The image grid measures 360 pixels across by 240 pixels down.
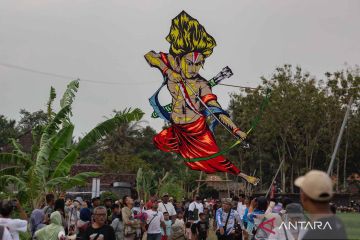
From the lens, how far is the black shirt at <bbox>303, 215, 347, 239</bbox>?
434 cm

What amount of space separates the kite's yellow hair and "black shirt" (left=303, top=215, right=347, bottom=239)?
20948 mm

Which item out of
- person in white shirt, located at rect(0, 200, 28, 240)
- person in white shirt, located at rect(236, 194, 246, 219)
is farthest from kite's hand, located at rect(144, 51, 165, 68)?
person in white shirt, located at rect(0, 200, 28, 240)

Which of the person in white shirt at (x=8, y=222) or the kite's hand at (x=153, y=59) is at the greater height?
the kite's hand at (x=153, y=59)

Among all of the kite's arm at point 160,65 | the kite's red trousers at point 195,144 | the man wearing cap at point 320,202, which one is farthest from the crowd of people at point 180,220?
the kite's arm at point 160,65

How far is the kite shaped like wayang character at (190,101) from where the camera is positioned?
24.9 m

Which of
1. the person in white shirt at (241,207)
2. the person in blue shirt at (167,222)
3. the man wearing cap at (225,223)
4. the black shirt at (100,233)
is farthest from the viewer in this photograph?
the person in blue shirt at (167,222)

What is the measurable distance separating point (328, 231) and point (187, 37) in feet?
70.0

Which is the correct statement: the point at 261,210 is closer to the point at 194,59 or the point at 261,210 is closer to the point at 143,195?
the point at 194,59

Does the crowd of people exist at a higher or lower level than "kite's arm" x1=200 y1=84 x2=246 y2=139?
lower

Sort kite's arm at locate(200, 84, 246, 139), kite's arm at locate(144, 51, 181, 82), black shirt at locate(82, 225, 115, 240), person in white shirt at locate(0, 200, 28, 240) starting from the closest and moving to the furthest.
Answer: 1. person in white shirt at locate(0, 200, 28, 240)
2. black shirt at locate(82, 225, 115, 240)
3. kite's arm at locate(200, 84, 246, 139)
4. kite's arm at locate(144, 51, 181, 82)

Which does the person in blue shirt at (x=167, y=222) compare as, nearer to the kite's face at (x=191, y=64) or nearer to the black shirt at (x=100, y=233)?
the kite's face at (x=191, y=64)

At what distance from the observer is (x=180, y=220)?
1952cm

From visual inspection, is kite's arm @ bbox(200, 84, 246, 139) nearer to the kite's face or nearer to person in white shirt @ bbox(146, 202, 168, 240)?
the kite's face

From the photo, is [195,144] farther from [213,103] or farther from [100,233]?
Result: [100,233]
